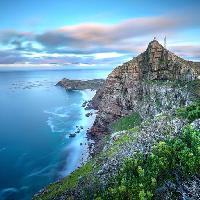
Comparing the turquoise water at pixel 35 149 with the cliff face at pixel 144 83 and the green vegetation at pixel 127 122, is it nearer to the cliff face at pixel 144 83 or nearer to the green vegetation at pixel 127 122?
the green vegetation at pixel 127 122

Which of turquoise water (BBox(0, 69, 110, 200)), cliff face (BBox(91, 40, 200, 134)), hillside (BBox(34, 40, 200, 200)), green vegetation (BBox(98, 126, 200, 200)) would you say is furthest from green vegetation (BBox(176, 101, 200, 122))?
cliff face (BBox(91, 40, 200, 134))

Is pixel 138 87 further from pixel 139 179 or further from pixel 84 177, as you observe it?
pixel 139 179

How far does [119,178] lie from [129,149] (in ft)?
51.2

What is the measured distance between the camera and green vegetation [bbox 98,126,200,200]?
3691 cm

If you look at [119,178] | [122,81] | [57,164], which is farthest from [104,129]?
[119,178]

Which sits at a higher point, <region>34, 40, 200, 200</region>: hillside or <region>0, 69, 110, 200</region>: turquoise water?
<region>34, 40, 200, 200</region>: hillside

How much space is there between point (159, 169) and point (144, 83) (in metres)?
83.2

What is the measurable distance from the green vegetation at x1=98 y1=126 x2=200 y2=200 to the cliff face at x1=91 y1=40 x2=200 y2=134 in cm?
6594

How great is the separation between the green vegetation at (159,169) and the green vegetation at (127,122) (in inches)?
2529

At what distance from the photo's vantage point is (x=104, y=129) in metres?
124

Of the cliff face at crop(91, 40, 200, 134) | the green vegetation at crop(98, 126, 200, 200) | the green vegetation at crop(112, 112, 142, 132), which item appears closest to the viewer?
the green vegetation at crop(98, 126, 200, 200)

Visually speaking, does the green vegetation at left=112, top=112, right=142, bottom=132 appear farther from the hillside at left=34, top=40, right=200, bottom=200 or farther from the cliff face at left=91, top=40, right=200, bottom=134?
the cliff face at left=91, top=40, right=200, bottom=134

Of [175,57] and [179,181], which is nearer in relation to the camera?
[179,181]

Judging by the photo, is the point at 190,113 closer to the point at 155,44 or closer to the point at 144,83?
the point at 144,83
